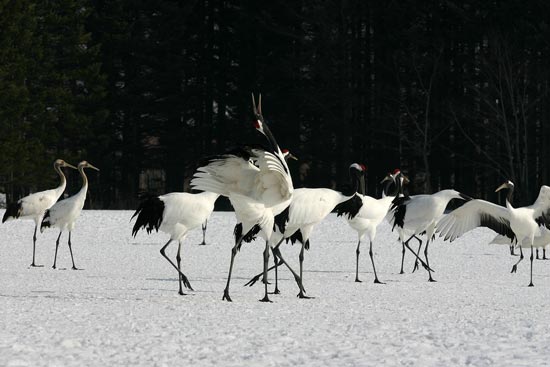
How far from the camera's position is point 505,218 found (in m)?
15.4

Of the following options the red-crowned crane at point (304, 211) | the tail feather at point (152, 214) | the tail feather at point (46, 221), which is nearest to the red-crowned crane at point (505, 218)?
the red-crowned crane at point (304, 211)

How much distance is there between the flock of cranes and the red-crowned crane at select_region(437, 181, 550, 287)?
0.05 ft

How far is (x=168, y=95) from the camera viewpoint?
1759 inches

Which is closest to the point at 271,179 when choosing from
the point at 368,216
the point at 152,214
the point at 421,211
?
the point at 152,214

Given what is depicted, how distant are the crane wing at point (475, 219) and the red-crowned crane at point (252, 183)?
18.3 ft

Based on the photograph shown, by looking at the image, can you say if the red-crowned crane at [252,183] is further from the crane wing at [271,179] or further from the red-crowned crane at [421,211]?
the red-crowned crane at [421,211]

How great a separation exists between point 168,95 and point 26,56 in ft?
26.4

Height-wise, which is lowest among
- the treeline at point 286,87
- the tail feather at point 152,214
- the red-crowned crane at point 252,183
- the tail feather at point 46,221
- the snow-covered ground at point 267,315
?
the snow-covered ground at point 267,315

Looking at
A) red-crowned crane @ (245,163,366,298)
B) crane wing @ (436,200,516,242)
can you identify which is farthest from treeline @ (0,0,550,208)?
red-crowned crane @ (245,163,366,298)

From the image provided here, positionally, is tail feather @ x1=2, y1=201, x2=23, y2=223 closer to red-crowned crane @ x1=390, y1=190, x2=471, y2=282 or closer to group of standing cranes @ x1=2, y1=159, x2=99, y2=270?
group of standing cranes @ x1=2, y1=159, x2=99, y2=270

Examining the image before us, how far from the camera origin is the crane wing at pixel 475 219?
15.5m

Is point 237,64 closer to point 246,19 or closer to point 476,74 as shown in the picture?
point 246,19

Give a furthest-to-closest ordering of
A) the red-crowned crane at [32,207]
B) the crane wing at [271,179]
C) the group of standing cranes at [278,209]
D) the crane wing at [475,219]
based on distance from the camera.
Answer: the red-crowned crane at [32,207] → the crane wing at [475,219] → the group of standing cranes at [278,209] → the crane wing at [271,179]

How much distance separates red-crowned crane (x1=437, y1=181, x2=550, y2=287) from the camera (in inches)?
598
